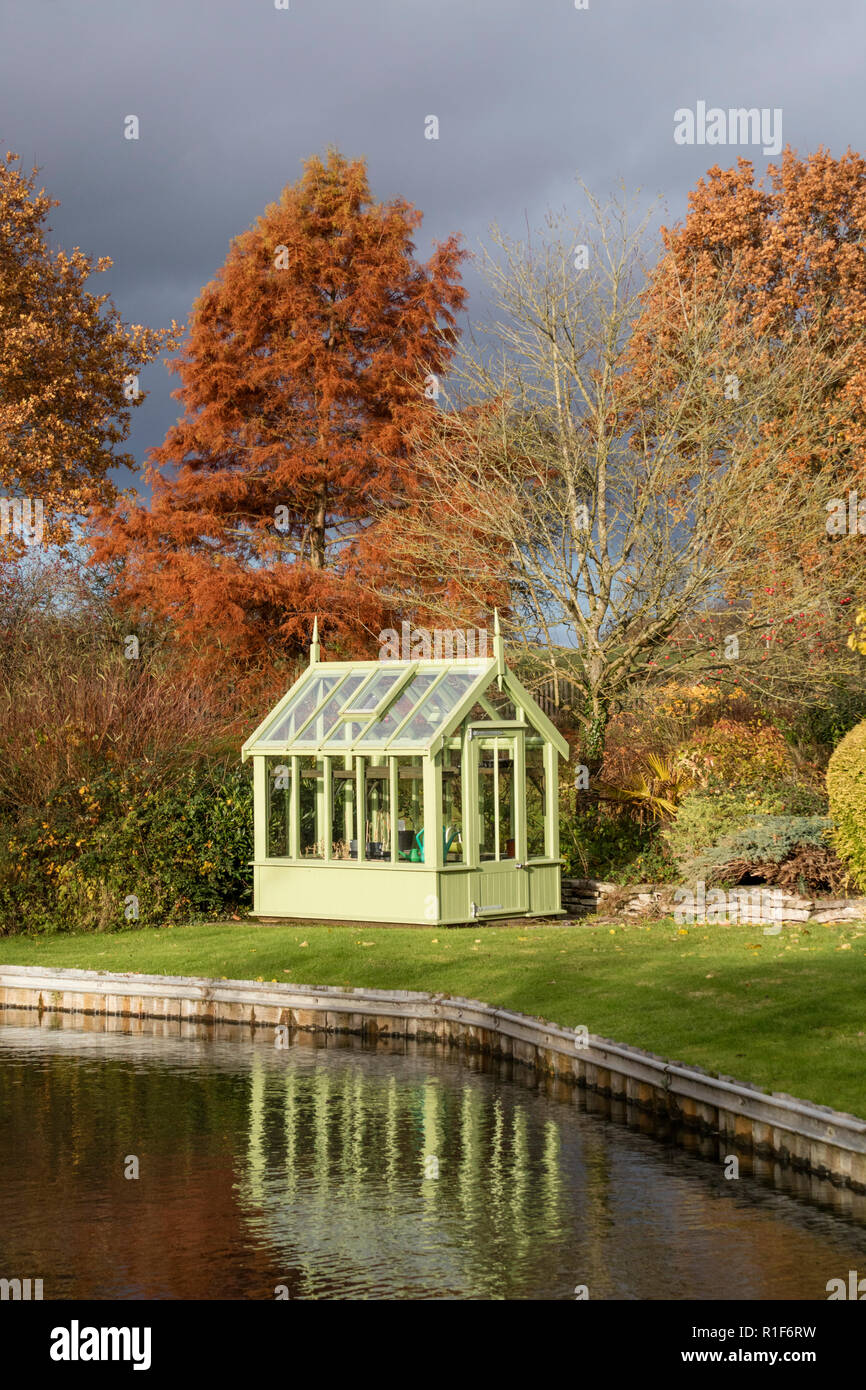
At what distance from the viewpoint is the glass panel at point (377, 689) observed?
19672 mm

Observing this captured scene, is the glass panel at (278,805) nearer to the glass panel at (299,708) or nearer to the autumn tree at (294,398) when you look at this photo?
the glass panel at (299,708)

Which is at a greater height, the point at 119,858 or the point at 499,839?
the point at 499,839

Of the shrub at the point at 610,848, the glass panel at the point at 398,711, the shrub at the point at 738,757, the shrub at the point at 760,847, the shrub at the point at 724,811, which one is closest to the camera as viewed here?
the shrub at the point at 760,847

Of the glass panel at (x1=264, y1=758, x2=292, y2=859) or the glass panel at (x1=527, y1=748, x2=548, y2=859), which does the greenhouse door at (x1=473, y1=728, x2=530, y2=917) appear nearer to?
the glass panel at (x1=527, y1=748, x2=548, y2=859)

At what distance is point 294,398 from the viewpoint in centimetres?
2902

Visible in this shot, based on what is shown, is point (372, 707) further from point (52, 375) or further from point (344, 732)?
point (52, 375)

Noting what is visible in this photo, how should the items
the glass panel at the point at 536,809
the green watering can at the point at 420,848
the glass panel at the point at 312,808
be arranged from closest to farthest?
the green watering can at the point at 420,848 < the glass panel at the point at 312,808 < the glass panel at the point at 536,809

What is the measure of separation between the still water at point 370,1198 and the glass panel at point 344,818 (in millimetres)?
7202

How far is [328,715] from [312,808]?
1718 millimetres

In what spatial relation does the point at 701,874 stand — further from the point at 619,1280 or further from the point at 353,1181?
the point at 619,1280

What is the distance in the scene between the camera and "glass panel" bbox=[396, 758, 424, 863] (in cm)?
1897

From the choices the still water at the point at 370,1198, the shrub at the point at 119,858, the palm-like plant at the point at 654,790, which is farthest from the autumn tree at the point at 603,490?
the still water at the point at 370,1198

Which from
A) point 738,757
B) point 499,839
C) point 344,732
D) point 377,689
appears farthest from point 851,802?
point 344,732

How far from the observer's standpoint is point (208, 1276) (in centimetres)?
730
